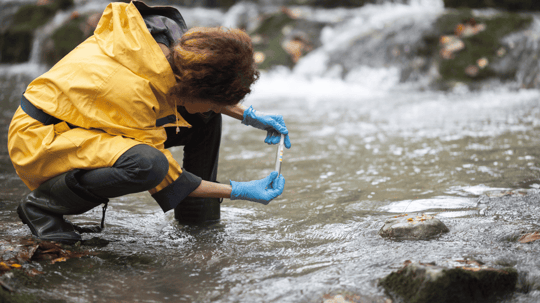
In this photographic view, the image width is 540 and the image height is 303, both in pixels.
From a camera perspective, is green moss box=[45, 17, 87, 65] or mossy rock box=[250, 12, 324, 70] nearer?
mossy rock box=[250, 12, 324, 70]

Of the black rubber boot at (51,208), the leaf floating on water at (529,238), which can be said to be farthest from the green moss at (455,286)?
the black rubber boot at (51,208)

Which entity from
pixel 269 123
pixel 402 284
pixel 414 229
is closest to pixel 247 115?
pixel 269 123

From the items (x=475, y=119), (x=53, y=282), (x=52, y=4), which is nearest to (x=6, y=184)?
→ (x=53, y=282)

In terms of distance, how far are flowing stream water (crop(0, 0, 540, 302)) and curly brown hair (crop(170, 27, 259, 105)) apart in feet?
2.30

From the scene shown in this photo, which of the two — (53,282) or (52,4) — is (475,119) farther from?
(52,4)

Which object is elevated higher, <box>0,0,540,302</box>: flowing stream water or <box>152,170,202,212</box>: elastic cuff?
<box>152,170,202,212</box>: elastic cuff

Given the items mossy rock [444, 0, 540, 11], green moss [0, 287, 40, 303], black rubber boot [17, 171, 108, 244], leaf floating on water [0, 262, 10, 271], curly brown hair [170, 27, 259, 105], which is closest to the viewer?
green moss [0, 287, 40, 303]

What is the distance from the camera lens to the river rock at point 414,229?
200cm

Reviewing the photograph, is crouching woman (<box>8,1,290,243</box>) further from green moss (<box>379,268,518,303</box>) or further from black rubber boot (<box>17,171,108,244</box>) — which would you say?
green moss (<box>379,268,518,303</box>)

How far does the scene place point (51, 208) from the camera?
6.36 ft

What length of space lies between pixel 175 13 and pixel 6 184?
5.68 ft

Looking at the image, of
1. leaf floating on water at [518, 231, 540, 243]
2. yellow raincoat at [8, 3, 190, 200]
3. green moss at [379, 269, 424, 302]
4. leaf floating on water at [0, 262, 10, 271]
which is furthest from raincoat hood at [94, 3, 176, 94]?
leaf floating on water at [518, 231, 540, 243]

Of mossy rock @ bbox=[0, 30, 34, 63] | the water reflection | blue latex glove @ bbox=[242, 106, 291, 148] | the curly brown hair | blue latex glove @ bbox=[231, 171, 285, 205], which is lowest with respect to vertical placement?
the water reflection

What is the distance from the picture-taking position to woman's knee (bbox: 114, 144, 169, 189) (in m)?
1.82
